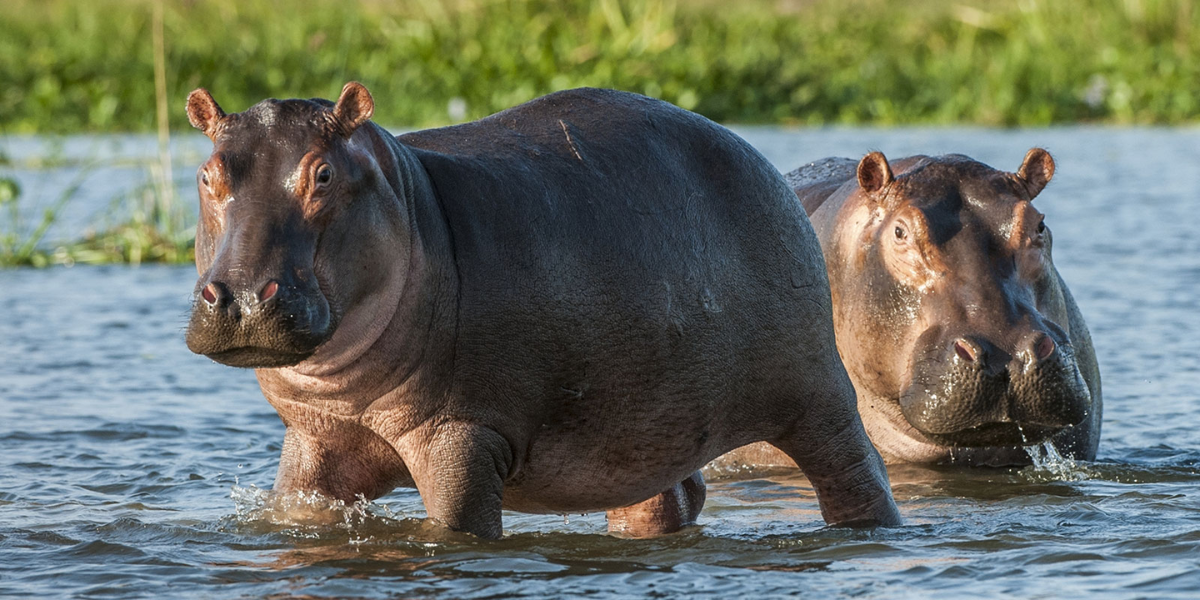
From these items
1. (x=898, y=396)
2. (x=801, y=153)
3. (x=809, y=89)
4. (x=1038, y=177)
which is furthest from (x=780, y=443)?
(x=809, y=89)

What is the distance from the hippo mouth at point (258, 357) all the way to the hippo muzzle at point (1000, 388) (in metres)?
2.25

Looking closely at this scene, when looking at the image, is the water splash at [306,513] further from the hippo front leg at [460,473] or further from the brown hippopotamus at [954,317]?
the brown hippopotamus at [954,317]

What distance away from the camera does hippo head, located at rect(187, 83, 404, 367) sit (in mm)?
3551

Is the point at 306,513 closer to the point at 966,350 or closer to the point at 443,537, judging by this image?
the point at 443,537

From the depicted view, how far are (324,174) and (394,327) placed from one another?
1.33ft

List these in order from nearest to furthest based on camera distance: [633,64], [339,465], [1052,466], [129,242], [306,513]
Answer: [339,465]
[306,513]
[1052,466]
[129,242]
[633,64]

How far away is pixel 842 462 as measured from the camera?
4820 mm

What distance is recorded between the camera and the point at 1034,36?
1911cm

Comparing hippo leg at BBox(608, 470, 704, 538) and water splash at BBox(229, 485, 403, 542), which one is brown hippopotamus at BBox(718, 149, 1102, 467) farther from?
water splash at BBox(229, 485, 403, 542)

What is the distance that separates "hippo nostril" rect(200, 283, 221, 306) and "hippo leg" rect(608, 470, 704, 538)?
1.73 m

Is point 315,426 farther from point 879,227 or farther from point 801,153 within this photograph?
point 801,153

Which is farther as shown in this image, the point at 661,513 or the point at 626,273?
the point at 661,513

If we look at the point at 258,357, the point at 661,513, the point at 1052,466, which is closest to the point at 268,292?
the point at 258,357

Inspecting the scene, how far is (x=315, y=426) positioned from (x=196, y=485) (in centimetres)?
184
